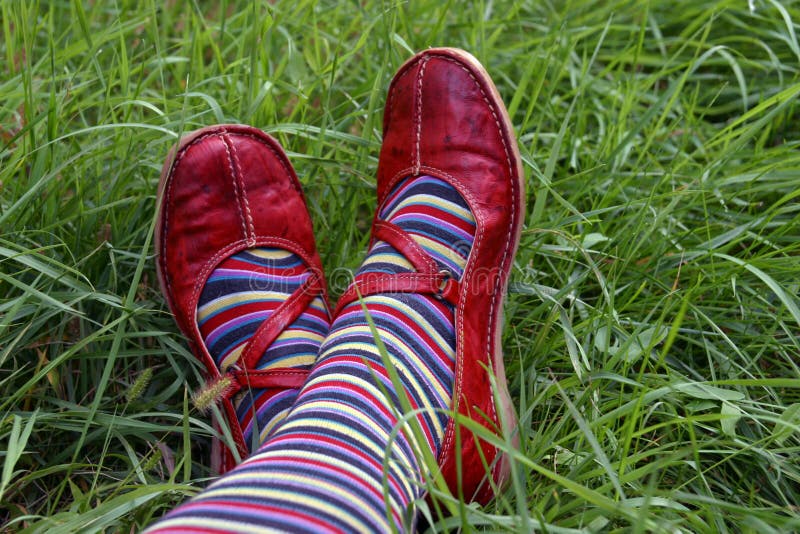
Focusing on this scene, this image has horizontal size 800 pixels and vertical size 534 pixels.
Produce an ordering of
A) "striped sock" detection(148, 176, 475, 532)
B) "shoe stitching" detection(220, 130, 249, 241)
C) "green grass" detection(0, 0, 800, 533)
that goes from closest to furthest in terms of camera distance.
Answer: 1. "striped sock" detection(148, 176, 475, 532)
2. "green grass" detection(0, 0, 800, 533)
3. "shoe stitching" detection(220, 130, 249, 241)

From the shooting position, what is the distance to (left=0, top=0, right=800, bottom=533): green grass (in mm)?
855

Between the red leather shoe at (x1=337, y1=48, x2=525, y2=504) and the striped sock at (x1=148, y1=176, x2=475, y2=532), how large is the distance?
0.02 meters

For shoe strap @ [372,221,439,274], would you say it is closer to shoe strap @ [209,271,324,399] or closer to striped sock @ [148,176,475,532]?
striped sock @ [148,176,475,532]

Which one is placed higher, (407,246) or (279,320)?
(407,246)

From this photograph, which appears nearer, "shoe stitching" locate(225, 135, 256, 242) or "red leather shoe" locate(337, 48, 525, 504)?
"red leather shoe" locate(337, 48, 525, 504)

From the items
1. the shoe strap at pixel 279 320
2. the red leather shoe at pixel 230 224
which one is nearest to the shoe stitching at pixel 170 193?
the red leather shoe at pixel 230 224

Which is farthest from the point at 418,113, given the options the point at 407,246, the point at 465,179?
the point at 407,246

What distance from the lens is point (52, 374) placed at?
919 millimetres

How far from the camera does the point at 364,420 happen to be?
2.52ft

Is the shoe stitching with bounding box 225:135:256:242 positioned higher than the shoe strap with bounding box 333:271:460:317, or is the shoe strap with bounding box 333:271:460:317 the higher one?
the shoe stitching with bounding box 225:135:256:242

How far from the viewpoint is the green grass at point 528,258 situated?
85cm

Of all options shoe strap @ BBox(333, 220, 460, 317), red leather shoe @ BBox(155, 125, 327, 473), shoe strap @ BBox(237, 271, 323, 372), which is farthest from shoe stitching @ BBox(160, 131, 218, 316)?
shoe strap @ BBox(333, 220, 460, 317)

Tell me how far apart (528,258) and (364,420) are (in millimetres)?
488

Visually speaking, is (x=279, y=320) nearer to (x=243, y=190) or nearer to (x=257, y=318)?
(x=257, y=318)
